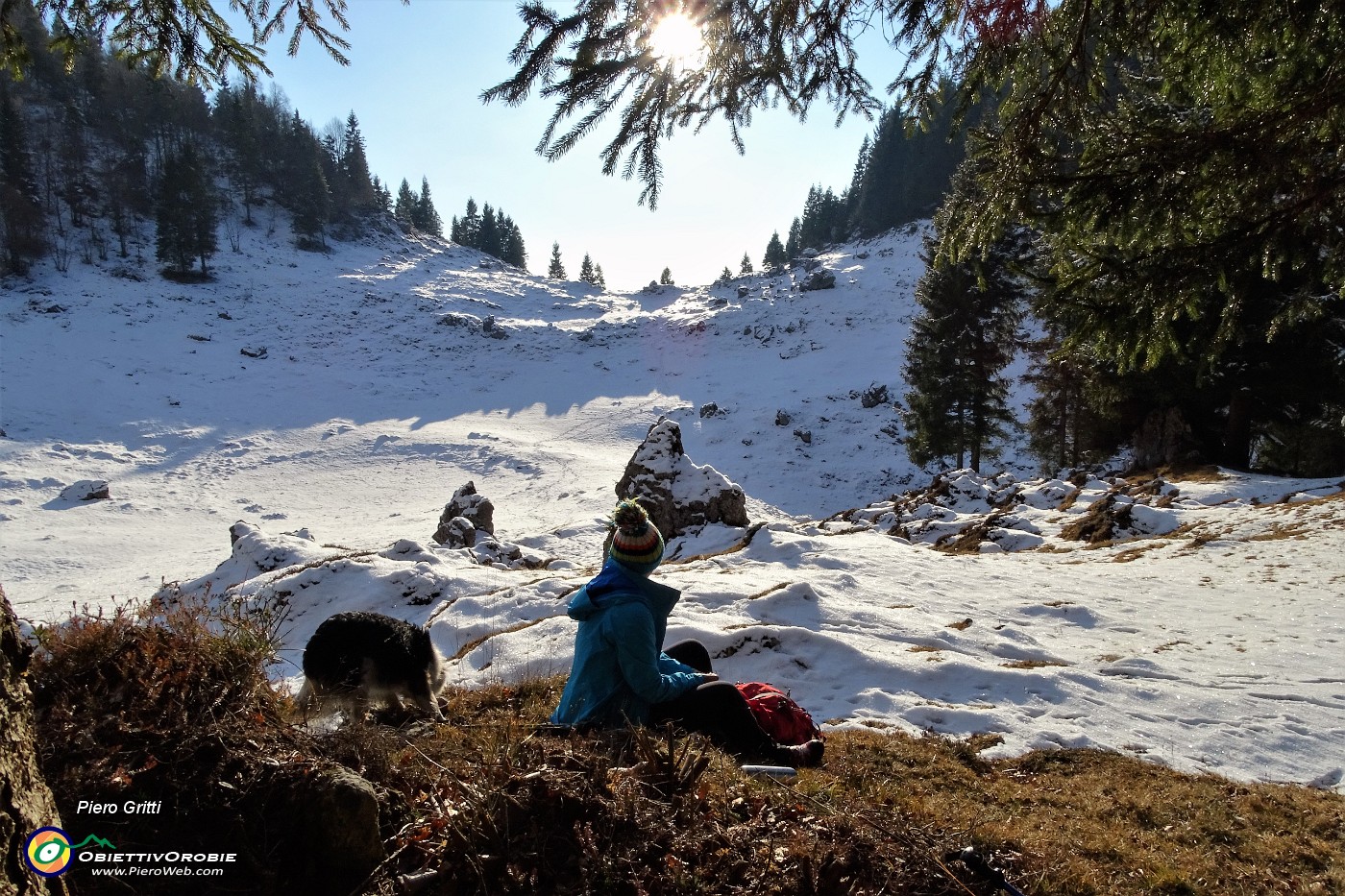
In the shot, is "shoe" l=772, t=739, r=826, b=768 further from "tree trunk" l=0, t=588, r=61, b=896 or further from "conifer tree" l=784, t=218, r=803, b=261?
"conifer tree" l=784, t=218, r=803, b=261

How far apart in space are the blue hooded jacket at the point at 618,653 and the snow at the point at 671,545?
6.82 feet

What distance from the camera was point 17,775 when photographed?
1.53 metres

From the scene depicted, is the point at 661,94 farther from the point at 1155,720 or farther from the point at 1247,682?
the point at 1247,682

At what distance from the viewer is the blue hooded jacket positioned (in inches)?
140

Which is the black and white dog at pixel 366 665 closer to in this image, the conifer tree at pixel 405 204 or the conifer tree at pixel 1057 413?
the conifer tree at pixel 1057 413

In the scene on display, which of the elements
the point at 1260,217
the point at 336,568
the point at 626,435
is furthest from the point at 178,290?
the point at 1260,217

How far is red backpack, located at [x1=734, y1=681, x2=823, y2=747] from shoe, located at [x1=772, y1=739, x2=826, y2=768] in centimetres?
9

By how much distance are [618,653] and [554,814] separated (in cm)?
128

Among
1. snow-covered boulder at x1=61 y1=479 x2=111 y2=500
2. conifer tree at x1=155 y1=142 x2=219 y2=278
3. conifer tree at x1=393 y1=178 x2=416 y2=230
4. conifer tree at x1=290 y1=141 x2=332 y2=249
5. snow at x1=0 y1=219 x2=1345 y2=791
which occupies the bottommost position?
snow-covered boulder at x1=61 y1=479 x2=111 y2=500

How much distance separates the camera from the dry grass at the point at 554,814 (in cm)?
217

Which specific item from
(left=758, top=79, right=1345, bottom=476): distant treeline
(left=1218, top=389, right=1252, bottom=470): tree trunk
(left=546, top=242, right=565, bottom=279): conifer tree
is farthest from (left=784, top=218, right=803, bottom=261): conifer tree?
(left=1218, top=389, right=1252, bottom=470): tree trunk

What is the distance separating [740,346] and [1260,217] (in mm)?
42282

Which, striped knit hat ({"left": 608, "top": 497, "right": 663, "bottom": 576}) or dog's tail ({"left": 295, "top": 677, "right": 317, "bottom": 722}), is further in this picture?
striped knit hat ({"left": 608, "top": 497, "right": 663, "bottom": 576})

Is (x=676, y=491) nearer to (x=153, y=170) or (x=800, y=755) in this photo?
(x=800, y=755)
